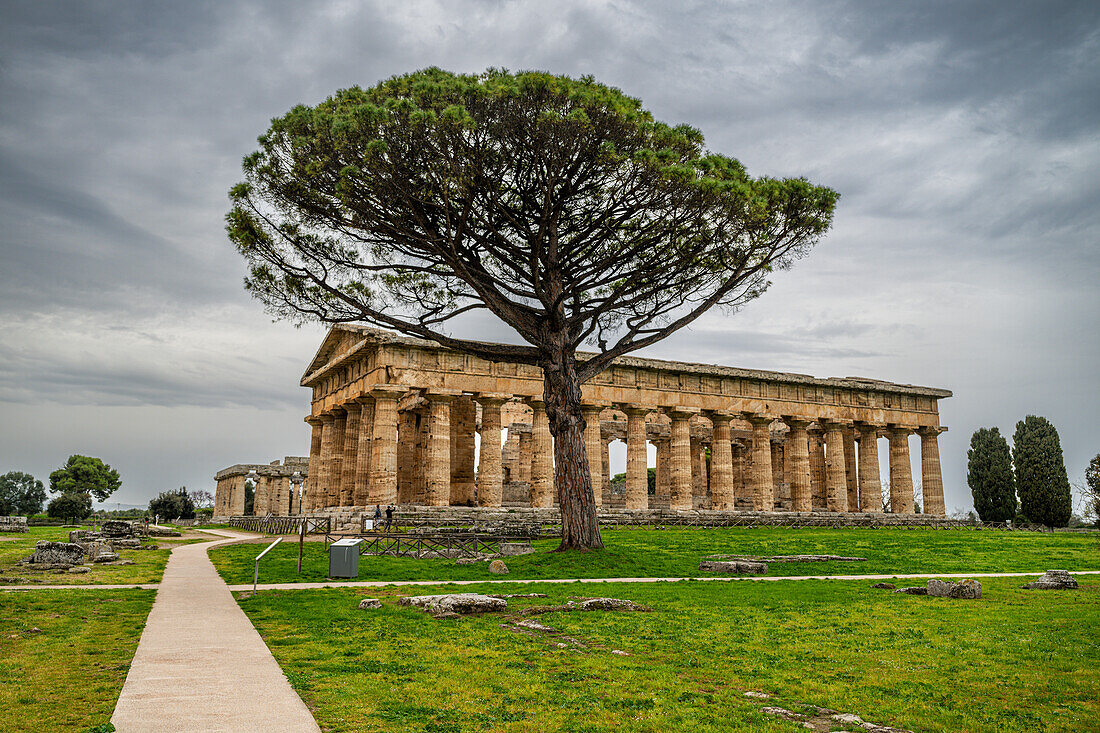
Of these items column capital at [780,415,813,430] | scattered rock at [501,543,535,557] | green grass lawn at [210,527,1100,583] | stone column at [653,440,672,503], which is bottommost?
green grass lawn at [210,527,1100,583]

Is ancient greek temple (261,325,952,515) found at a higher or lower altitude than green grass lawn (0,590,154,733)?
higher

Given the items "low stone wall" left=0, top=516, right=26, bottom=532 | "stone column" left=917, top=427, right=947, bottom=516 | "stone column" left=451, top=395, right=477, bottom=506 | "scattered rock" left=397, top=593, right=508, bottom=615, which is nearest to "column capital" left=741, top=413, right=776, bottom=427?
"stone column" left=917, top=427, right=947, bottom=516

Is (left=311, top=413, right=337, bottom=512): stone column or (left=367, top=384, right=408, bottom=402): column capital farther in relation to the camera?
(left=311, top=413, right=337, bottom=512): stone column

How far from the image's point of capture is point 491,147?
21.9m

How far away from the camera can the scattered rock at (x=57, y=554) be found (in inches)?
775

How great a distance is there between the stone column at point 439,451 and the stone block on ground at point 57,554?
18.0 m

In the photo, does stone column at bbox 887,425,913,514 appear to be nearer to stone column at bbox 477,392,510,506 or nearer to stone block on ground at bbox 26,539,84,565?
stone column at bbox 477,392,510,506

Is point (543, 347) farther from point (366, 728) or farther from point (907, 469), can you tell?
point (907, 469)

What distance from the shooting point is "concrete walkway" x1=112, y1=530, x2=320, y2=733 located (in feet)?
19.6

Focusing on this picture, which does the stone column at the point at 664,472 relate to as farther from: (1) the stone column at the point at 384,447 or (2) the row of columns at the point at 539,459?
(1) the stone column at the point at 384,447

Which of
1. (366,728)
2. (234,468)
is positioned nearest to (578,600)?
(366,728)

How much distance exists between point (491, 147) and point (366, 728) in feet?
59.8

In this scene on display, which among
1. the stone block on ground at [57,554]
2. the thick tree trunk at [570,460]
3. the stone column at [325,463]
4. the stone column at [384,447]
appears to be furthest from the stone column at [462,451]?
the stone block on ground at [57,554]

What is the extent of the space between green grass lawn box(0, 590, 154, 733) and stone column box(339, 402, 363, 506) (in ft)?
89.4
